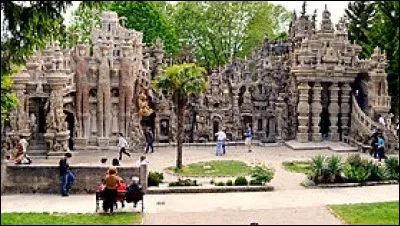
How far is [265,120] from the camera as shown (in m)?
37.3

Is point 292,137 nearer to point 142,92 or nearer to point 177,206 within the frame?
point 142,92

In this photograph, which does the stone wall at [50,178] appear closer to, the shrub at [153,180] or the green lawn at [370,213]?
the shrub at [153,180]

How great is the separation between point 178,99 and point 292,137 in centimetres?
1177

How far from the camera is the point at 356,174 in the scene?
23578 millimetres

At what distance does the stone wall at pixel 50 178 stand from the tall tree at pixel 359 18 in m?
32.2

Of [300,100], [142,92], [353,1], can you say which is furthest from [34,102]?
[353,1]

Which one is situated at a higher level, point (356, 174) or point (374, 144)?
point (374, 144)

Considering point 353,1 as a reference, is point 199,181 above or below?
below

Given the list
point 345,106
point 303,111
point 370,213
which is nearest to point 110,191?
point 370,213

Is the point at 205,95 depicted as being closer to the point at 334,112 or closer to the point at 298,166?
the point at 334,112

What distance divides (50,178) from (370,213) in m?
10.7

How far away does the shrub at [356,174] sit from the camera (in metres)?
23.5

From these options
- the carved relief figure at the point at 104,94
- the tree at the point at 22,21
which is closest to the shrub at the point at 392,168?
the tree at the point at 22,21

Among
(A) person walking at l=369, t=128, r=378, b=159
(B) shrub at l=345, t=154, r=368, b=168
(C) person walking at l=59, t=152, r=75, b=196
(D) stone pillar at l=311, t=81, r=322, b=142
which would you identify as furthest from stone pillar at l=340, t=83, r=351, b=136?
(C) person walking at l=59, t=152, r=75, b=196
